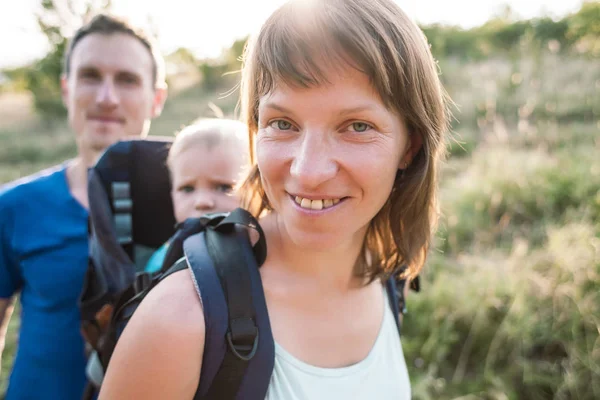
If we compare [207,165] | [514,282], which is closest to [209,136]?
[207,165]

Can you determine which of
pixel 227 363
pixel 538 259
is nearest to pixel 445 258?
pixel 538 259

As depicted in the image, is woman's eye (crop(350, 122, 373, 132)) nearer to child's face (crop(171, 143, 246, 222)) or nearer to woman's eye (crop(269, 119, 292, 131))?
woman's eye (crop(269, 119, 292, 131))

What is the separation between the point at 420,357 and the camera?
380cm

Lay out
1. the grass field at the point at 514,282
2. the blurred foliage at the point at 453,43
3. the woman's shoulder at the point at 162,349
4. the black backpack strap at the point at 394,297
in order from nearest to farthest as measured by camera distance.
Result: the woman's shoulder at the point at 162,349 < the black backpack strap at the point at 394,297 < the grass field at the point at 514,282 < the blurred foliage at the point at 453,43

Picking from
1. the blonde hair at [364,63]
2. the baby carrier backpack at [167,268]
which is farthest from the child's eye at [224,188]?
the blonde hair at [364,63]

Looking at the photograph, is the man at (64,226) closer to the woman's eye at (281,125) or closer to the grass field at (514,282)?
the woman's eye at (281,125)

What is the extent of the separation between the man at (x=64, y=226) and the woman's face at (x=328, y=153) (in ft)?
4.18

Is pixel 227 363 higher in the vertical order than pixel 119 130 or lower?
lower

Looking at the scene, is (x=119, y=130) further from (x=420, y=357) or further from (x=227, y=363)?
(x=420, y=357)

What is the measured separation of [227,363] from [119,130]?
172cm

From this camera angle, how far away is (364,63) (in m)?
1.27

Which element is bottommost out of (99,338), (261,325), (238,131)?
(99,338)

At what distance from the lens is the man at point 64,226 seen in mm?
2168

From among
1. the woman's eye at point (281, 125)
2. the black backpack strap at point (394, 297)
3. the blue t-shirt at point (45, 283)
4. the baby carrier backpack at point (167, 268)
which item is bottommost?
the blue t-shirt at point (45, 283)
